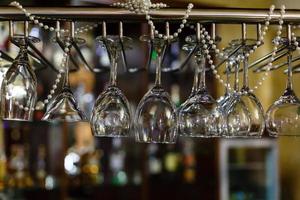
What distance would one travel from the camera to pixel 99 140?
317 cm

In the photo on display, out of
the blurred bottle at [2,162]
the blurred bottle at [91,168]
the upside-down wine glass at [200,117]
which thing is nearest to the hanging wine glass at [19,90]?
the upside-down wine glass at [200,117]

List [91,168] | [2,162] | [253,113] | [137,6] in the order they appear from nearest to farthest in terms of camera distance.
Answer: [137,6] < [253,113] < [2,162] < [91,168]

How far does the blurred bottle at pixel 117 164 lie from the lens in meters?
3.18

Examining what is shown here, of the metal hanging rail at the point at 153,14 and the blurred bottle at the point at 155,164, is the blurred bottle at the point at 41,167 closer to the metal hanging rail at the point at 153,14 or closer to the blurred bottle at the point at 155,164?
the blurred bottle at the point at 155,164

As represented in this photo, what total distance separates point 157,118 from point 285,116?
0.89 ft

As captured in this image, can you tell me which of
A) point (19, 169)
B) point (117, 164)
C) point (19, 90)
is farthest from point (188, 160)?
point (19, 90)

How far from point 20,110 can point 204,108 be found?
14.8 inches

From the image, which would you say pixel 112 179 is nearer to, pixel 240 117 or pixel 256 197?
pixel 256 197

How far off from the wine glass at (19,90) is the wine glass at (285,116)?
495mm

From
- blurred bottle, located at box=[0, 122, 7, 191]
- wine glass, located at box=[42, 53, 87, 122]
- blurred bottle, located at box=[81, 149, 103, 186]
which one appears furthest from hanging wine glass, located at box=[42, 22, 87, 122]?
blurred bottle, located at box=[81, 149, 103, 186]

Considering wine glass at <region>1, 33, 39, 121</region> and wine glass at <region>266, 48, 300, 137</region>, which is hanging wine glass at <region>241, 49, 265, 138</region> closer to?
wine glass at <region>266, 48, 300, 137</region>

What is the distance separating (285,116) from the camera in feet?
3.35

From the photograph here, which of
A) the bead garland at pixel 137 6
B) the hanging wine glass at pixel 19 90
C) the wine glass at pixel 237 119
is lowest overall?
the wine glass at pixel 237 119

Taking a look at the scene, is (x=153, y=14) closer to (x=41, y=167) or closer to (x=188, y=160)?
(x=41, y=167)
